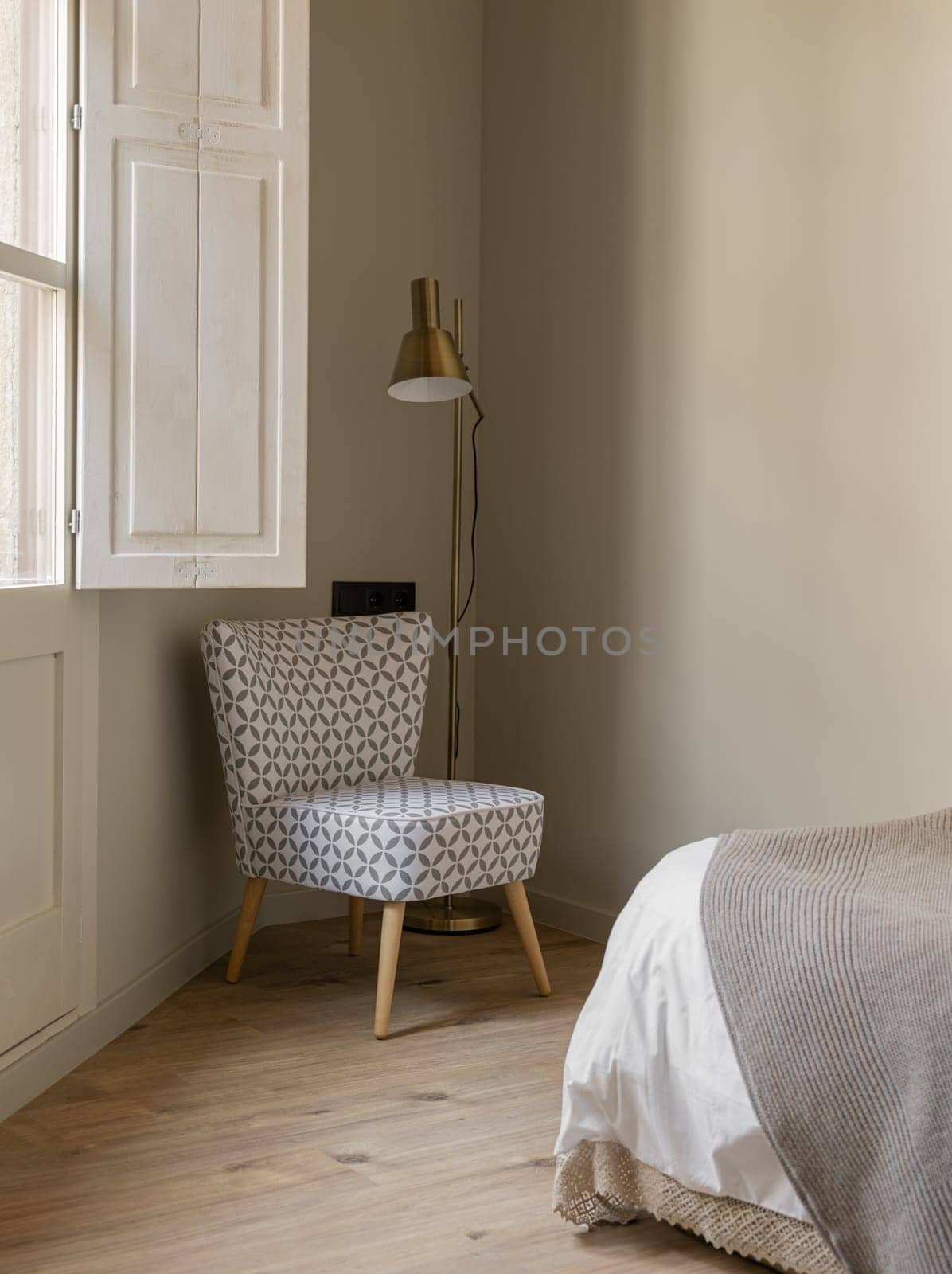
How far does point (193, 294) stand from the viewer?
250 cm

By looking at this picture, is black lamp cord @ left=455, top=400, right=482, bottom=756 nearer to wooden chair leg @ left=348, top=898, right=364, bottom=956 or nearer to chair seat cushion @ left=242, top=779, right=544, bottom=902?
wooden chair leg @ left=348, top=898, right=364, bottom=956

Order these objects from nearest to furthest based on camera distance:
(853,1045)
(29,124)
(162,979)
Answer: (853,1045), (29,124), (162,979)

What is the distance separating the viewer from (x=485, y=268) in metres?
3.73

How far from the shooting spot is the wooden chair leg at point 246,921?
9.61 ft

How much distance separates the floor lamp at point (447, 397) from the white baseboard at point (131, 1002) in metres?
0.32

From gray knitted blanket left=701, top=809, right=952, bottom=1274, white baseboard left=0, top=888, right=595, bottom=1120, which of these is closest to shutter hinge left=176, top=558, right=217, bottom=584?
white baseboard left=0, top=888, right=595, bottom=1120

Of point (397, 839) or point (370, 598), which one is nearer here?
point (397, 839)

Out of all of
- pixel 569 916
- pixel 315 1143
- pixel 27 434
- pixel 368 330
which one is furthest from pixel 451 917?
pixel 27 434

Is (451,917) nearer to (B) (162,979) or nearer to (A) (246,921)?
(A) (246,921)

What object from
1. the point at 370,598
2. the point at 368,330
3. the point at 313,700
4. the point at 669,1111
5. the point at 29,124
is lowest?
the point at 669,1111

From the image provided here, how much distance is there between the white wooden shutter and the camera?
2.40 meters

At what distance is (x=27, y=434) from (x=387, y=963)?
127 cm

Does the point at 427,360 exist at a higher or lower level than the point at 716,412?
higher

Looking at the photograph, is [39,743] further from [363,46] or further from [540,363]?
[363,46]
